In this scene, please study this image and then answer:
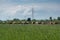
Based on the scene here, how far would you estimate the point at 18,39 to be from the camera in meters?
15.9

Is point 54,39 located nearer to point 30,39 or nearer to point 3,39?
point 30,39

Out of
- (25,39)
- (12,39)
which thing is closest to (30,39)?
(25,39)

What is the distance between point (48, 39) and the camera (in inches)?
623


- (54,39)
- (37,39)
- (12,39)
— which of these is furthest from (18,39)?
(54,39)

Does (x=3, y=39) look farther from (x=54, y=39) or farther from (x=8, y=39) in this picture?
(x=54, y=39)

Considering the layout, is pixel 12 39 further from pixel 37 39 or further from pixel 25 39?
pixel 37 39

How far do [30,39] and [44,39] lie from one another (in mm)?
1170

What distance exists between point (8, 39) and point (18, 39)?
0.81 meters

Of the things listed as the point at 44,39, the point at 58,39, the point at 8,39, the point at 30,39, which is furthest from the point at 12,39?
the point at 58,39

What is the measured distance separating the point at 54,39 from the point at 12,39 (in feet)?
11.2

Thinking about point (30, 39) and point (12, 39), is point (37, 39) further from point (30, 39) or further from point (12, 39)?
point (12, 39)

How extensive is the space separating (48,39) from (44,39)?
37 cm

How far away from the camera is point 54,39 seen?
15.9 metres

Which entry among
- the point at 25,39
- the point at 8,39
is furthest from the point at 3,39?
the point at 25,39
